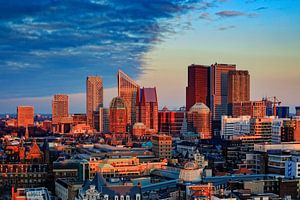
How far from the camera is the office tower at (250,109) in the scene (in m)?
154

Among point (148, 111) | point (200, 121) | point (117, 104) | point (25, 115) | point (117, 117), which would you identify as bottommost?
point (200, 121)

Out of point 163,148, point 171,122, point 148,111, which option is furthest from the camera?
point 148,111

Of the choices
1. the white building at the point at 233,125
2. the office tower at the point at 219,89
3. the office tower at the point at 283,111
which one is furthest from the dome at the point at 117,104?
the office tower at the point at 283,111

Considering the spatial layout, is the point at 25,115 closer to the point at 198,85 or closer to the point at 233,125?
the point at 198,85

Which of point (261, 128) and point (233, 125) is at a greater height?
point (233, 125)

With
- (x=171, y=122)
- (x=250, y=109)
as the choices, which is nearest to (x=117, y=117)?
(x=171, y=122)

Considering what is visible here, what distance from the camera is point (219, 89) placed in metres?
185

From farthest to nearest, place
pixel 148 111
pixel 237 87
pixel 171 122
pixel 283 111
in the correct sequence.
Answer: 1. pixel 283 111
2. pixel 237 87
3. pixel 148 111
4. pixel 171 122

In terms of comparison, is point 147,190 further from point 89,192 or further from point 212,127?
point 212,127

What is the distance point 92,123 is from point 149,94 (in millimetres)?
25886

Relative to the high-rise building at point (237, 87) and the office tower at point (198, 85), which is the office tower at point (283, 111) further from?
the office tower at point (198, 85)

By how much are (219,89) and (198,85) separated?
7.30 meters

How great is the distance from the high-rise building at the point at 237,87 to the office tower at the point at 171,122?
84.1 feet

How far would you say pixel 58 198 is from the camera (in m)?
56.9
